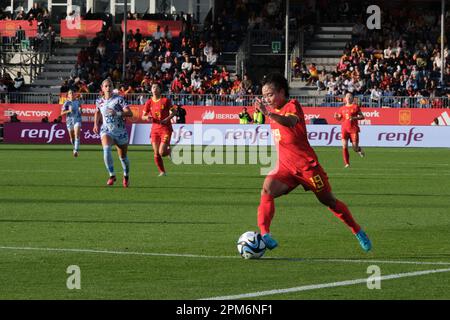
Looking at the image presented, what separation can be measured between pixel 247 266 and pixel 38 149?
113 feet

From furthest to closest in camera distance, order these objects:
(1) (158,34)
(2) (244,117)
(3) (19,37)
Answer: (3) (19,37), (1) (158,34), (2) (244,117)

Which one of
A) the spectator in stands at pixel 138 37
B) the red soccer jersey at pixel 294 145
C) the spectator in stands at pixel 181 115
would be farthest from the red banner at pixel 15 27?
the red soccer jersey at pixel 294 145

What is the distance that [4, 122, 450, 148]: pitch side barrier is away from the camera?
50375 mm

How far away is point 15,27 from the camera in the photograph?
66.0m

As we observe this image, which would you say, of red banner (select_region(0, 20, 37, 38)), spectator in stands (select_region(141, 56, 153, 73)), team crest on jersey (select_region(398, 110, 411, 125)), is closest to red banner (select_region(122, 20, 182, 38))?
spectator in stands (select_region(141, 56, 153, 73))

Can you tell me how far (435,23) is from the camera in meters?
65.4

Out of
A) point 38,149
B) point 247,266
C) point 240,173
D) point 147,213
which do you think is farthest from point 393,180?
point 38,149

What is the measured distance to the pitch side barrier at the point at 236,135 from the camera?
165 ft

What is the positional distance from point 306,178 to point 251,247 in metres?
1.08

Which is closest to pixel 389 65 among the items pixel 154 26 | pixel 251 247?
pixel 154 26

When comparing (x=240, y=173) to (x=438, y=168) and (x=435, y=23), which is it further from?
(x=435, y=23)

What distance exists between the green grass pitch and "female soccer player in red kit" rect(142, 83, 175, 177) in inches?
30.2

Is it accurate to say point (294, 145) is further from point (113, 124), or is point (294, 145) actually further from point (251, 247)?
point (113, 124)

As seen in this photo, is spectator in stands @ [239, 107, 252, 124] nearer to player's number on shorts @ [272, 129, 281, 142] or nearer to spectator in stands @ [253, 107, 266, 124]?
spectator in stands @ [253, 107, 266, 124]
